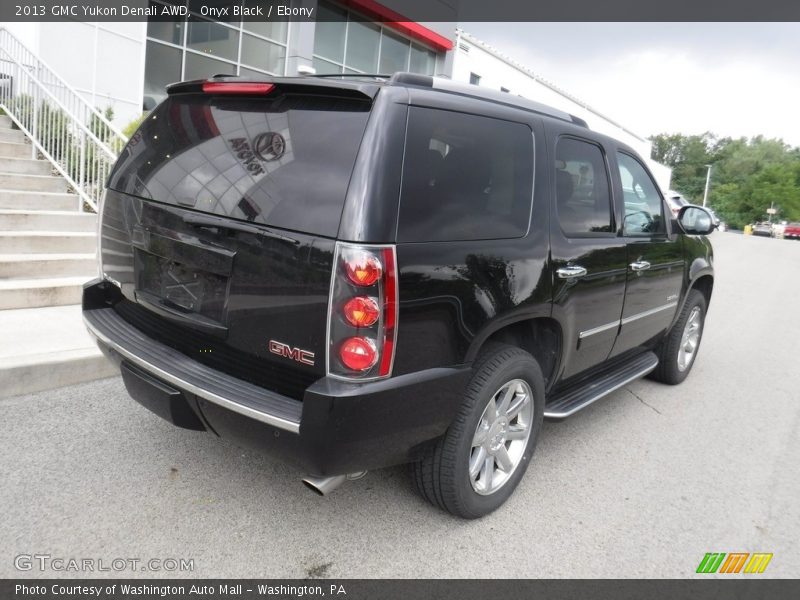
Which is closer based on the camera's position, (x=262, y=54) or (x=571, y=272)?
(x=571, y=272)

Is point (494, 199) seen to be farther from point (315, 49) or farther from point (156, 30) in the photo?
point (315, 49)

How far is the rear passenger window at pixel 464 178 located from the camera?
2.46m

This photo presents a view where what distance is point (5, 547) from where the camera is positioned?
8.30ft

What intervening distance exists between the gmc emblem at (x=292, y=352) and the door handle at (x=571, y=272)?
4.77ft

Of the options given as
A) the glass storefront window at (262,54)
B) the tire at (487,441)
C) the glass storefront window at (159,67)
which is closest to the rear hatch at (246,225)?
the tire at (487,441)

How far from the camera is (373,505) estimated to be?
3.09 meters

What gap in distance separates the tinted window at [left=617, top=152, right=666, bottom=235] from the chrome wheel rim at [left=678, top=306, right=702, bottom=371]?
47.9 inches

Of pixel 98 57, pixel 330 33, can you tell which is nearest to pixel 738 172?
pixel 330 33

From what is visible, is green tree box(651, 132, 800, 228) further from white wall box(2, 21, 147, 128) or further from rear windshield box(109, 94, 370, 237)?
rear windshield box(109, 94, 370, 237)

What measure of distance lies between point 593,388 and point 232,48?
13.1 metres

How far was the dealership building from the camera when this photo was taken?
35.3 feet

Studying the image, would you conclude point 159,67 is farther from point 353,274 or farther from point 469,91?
point 353,274

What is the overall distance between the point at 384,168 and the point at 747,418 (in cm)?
392

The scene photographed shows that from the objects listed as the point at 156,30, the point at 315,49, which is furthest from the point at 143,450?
the point at 315,49
